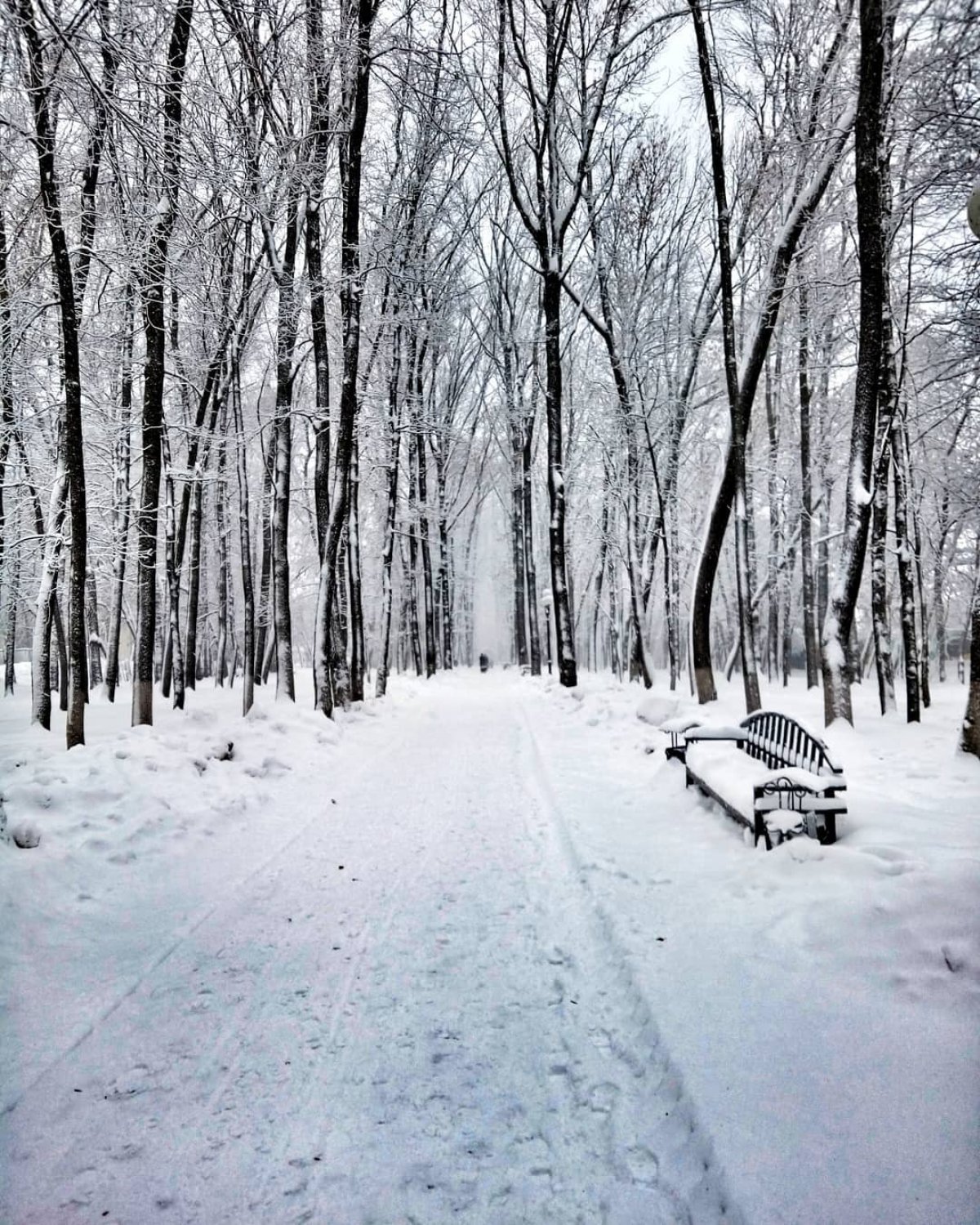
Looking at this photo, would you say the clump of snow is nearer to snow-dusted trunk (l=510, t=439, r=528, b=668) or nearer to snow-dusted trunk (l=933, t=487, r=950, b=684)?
snow-dusted trunk (l=933, t=487, r=950, b=684)

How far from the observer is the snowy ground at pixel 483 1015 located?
209 centimetres

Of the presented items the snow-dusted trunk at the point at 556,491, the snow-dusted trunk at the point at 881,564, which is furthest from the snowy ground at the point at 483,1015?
the snow-dusted trunk at the point at 556,491

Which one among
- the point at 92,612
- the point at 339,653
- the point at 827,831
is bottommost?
the point at 827,831

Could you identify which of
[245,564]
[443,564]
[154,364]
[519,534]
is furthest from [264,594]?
[154,364]

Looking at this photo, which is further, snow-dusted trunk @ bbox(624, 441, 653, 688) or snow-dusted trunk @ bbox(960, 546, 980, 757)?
snow-dusted trunk @ bbox(624, 441, 653, 688)

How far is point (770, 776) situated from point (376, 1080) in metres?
3.30

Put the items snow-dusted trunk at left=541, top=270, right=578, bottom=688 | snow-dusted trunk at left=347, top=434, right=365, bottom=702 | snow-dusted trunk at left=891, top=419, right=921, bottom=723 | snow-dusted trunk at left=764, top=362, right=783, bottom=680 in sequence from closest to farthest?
snow-dusted trunk at left=891, top=419, right=921, bottom=723 → snow-dusted trunk at left=347, top=434, right=365, bottom=702 → snow-dusted trunk at left=541, top=270, right=578, bottom=688 → snow-dusted trunk at left=764, top=362, right=783, bottom=680

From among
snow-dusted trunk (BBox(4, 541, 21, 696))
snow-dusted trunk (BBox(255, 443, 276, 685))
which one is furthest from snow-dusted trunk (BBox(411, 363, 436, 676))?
snow-dusted trunk (BBox(4, 541, 21, 696))

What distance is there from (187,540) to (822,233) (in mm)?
21962

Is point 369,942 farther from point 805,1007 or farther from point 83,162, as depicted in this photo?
point 83,162

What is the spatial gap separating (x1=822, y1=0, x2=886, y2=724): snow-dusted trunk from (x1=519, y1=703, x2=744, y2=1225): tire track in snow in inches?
261

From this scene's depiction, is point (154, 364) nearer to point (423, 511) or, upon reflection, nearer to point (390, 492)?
point (390, 492)

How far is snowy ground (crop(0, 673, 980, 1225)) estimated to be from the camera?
2086mm

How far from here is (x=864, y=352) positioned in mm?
8320
